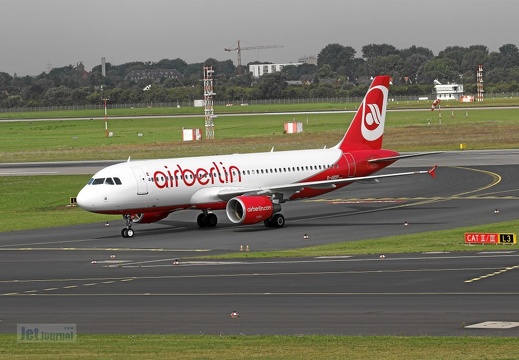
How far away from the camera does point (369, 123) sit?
230ft

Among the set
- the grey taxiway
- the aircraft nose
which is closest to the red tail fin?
the grey taxiway

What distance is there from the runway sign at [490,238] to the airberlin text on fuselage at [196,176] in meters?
17.3

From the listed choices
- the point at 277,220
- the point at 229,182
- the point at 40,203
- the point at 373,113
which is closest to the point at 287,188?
the point at 277,220

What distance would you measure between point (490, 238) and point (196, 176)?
1887 centimetres

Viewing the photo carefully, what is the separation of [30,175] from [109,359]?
76891 mm

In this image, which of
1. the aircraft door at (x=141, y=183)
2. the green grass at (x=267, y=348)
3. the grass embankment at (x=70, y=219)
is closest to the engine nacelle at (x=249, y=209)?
the aircraft door at (x=141, y=183)

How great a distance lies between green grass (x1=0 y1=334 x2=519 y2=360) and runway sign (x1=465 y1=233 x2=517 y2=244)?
70.9ft

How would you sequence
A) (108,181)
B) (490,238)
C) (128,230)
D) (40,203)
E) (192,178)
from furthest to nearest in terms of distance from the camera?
(40,203), (192,178), (128,230), (108,181), (490,238)

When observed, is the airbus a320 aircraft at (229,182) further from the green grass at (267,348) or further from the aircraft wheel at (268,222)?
the green grass at (267,348)

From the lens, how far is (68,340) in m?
30.0

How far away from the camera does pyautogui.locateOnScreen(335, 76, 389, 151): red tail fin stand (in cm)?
6900

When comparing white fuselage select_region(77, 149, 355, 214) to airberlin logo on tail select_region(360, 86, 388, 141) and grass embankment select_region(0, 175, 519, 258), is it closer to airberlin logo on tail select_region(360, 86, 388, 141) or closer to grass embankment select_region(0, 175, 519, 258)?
airberlin logo on tail select_region(360, 86, 388, 141)

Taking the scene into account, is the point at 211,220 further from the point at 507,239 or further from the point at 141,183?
the point at 507,239

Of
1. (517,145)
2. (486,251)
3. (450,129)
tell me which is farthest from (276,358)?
(450,129)
